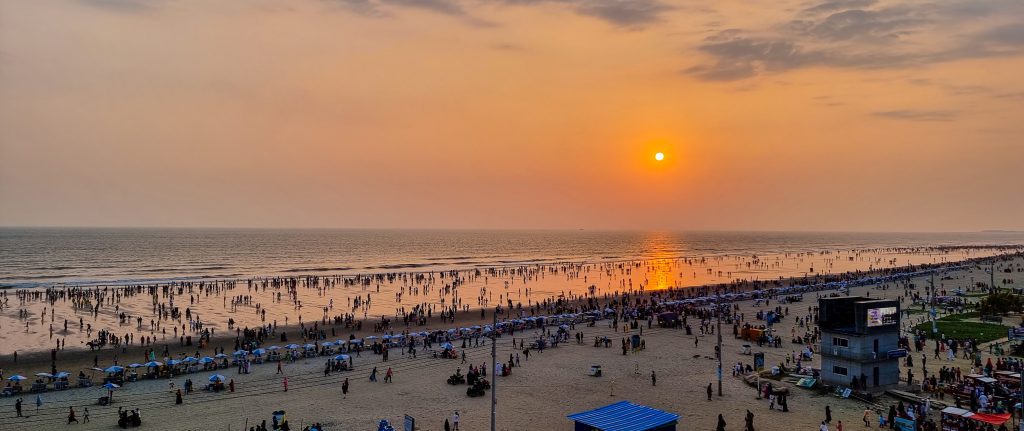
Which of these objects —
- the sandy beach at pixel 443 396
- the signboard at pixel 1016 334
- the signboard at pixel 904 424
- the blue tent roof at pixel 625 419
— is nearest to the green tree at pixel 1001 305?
the signboard at pixel 1016 334

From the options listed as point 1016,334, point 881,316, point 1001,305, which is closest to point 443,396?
point 881,316

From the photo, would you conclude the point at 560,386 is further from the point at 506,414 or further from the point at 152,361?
the point at 152,361

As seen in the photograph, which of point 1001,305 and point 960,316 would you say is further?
point 960,316

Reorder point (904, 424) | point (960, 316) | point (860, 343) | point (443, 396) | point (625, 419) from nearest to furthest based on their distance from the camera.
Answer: point (625, 419) → point (904, 424) → point (860, 343) → point (443, 396) → point (960, 316)

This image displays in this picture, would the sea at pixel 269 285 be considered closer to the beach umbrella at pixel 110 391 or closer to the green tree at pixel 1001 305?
the beach umbrella at pixel 110 391

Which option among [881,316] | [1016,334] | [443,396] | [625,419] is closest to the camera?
[625,419]

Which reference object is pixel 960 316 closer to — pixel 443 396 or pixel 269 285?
pixel 443 396

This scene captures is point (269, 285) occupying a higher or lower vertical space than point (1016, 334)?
lower
